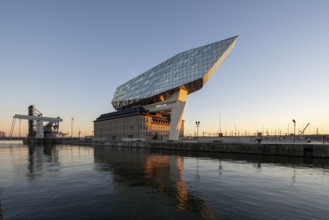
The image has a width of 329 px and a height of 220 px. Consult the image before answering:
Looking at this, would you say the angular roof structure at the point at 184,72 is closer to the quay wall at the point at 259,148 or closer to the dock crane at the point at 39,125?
the quay wall at the point at 259,148

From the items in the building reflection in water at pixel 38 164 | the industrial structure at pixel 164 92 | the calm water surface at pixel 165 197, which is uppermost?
the industrial structure at pixel 164 92

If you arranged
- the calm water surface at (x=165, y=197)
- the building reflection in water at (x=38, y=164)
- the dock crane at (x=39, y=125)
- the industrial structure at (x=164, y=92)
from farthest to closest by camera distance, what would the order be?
the dock crane at (x=39, y=125), the industrial structure at (x=164, y=92), the building reflection in water at (x=38, y=164), the calm water surface at (x=165, y=197)

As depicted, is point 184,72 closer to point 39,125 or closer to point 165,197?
point 165,197

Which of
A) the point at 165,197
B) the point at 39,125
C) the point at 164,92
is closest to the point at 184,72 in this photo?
the point at 164,92

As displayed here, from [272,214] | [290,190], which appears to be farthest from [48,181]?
[290,190]

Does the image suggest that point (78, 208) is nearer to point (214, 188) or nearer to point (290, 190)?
point (214, 188)

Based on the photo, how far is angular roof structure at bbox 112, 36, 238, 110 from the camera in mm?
79438

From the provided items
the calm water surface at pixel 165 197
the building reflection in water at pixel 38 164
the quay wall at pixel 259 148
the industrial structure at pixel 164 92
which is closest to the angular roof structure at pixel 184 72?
the industrial structure at pixel 164 92

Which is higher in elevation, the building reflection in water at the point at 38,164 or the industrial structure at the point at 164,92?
the industrial structure at the point at 164,92

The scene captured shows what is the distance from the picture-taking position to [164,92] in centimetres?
8894

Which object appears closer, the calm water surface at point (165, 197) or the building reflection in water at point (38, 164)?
the calm water surface at point (165, 197)

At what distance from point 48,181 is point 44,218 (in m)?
11.3

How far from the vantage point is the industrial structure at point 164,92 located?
8106cm

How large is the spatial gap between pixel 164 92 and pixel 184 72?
10575 millimetres
